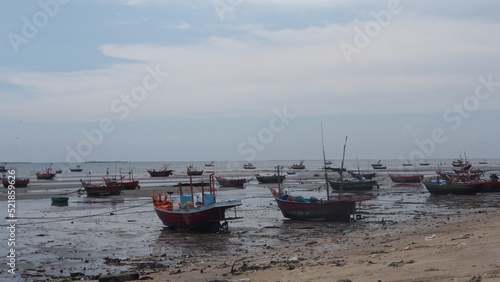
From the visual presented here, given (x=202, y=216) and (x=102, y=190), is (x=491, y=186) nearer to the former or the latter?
(x=202, y=216)

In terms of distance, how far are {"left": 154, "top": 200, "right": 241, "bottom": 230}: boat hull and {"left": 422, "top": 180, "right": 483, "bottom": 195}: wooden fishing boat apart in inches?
1099

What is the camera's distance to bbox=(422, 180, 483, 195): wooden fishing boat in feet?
150

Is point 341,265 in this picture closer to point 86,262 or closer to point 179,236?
point 86,262

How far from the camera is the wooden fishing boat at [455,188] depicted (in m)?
45.7

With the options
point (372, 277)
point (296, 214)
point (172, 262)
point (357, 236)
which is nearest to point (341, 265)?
point (372, 277)

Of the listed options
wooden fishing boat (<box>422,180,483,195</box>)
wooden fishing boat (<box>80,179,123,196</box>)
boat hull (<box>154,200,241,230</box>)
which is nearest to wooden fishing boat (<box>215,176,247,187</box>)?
wooden fishing boat (<box>80,179,123,196</box>)

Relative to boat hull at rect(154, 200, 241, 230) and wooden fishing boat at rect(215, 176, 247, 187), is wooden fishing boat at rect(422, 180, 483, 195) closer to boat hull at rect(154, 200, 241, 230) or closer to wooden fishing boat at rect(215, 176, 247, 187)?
wooden fishing boat at rect(215, 176, 247, 187)

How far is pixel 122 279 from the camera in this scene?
13.7m

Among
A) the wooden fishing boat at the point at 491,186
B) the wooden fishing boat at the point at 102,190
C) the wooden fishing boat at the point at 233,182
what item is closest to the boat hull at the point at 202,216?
the wooden fishing boat at the point at 102,190

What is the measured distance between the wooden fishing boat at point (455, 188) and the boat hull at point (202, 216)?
2792 cm

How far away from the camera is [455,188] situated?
46.4 metres

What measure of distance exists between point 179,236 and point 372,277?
15186mm

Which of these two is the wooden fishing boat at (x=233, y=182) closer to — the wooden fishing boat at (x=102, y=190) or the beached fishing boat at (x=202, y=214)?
the wooden fishing boat at (x=102, y=190)

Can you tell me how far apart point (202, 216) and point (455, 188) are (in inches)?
1166
